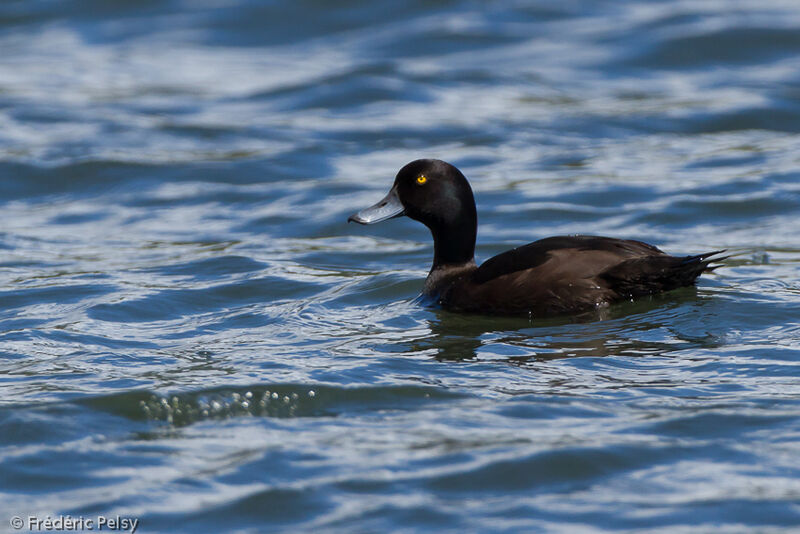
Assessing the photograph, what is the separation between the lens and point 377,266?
9.73 meters

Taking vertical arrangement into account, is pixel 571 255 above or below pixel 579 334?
above

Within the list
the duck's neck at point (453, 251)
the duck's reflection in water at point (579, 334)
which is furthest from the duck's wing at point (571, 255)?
the duck's neck at point (453, 251)

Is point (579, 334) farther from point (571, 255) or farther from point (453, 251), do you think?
point (453, 251)

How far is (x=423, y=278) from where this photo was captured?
907 cm

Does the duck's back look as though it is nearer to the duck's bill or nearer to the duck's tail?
the duck's tail

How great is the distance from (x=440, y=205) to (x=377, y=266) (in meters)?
1.47

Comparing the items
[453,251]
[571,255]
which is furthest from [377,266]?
[571,255]

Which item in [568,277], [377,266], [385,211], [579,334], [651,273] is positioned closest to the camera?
[579,334]

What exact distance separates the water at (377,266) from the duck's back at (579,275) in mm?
129

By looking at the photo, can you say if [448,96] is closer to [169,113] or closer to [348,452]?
[169,113]

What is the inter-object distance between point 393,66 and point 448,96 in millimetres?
1442

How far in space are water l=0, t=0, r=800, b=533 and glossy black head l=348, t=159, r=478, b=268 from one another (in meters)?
0.49

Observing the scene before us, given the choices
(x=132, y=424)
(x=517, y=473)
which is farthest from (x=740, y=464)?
(x=132, y=424)

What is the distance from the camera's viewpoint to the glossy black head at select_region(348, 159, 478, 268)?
8352mm
